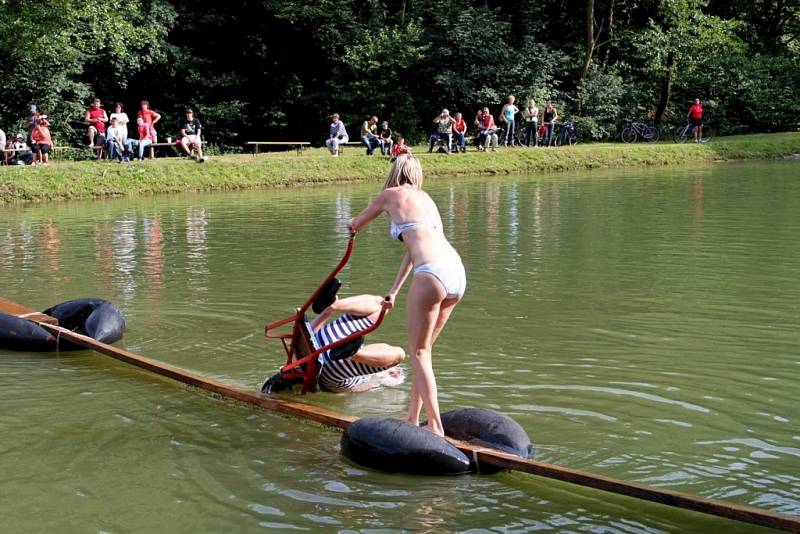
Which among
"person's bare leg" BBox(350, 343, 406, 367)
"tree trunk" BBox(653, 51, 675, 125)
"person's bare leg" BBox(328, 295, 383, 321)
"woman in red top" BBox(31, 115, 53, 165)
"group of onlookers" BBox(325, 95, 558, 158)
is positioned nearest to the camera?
"person's bare leg" BBox(328, 295, 383, 321)

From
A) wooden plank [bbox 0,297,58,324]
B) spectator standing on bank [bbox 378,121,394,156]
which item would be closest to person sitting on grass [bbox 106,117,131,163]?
spectator standing on bank [bbox 378,121,394,156]

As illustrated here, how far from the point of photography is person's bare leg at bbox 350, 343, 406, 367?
27.7 feet

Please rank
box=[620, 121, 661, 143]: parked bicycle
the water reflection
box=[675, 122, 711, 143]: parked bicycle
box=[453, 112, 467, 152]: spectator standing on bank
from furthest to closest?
box=[620, 121, 661, 143]: parked bicycle < box=[675, 122, 711, 143]: parked bicycle < box=[453, 112, 467, 152]: spectator standing on bank < the water reflection

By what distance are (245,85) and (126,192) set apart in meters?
18.0

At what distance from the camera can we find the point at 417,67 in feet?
142

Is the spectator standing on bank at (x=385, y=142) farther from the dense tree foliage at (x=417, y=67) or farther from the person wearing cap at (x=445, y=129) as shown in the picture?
the dense tree foliage at (x=417, y=67)

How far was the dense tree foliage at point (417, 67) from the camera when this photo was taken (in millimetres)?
41906

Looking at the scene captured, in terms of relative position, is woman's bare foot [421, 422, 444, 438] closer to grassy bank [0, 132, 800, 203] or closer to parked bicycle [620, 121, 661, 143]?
grassy bank [0, 132, 800, 203]

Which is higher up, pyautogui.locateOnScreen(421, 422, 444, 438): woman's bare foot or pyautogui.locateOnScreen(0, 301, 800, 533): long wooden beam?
pyautogui.locateOnScreen(421, 422, 444, 438): woman's bare foot

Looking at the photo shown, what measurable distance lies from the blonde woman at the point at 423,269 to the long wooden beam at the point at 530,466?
1.58 feet

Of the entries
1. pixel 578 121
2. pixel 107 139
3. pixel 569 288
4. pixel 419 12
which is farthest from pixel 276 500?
pixel 419 12

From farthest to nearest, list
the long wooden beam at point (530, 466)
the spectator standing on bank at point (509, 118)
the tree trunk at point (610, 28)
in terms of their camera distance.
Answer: the tree trunk at point (610, 28)
the spectator standing on bank at point (509, 118)
the long wooden beam at point (530, 466)

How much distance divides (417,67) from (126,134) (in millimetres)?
16086

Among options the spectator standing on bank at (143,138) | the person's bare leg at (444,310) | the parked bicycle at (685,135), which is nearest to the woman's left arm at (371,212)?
the person's bare leg at (444,310)
